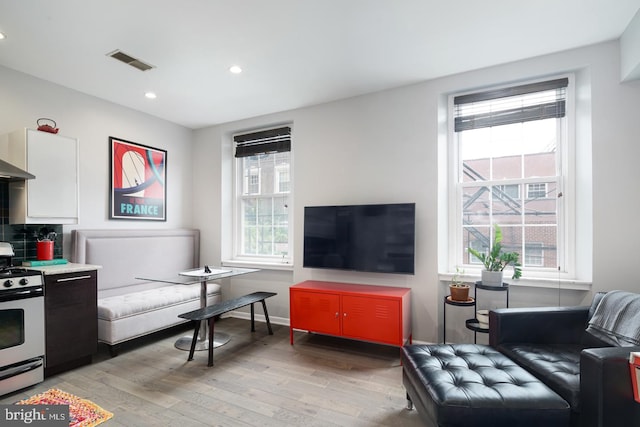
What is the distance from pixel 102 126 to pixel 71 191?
998mm

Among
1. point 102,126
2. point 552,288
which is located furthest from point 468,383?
point 102,126

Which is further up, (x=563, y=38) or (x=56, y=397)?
(x=563, y=38)

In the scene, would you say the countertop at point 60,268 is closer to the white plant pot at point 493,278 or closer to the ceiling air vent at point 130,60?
the ceiling air vent at point 130,60

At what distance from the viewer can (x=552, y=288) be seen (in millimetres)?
2750

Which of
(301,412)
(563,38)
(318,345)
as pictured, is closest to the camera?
(301,412)

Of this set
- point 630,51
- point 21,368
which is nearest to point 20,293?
point 21,368

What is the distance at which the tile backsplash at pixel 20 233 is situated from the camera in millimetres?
2865

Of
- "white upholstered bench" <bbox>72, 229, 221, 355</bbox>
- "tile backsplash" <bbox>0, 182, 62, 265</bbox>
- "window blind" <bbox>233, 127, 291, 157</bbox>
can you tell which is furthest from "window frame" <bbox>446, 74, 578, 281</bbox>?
"tile backsplash" <bbox>0, 182, 62, 265</bbox>

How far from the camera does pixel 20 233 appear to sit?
2965 millimetres

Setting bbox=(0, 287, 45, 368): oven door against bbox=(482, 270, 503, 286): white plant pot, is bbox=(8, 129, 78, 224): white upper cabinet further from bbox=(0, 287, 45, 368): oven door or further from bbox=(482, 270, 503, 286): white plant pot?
bbox=(482, 270, 503, 286): white plant pot

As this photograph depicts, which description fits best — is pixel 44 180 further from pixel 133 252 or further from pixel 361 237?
pixel 361 237

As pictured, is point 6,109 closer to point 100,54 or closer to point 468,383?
point 100,54

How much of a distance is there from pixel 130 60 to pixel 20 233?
1910 mm

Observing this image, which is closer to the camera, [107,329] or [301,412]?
[301,412]
